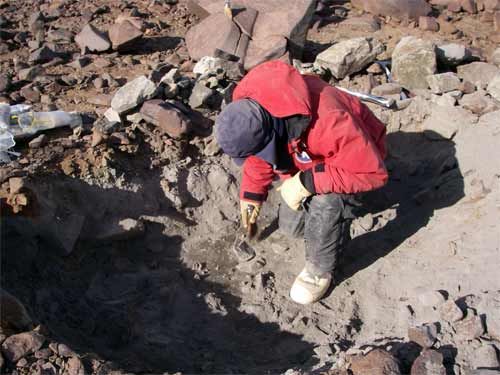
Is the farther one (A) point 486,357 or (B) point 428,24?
(B) point 428,24

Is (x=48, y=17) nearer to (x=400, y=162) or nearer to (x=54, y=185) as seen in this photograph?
(x=54, y=185)

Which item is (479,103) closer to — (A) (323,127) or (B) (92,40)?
(A) (323,127)

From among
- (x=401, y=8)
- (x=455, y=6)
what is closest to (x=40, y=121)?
(x=401, y=8)

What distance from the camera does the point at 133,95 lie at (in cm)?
381

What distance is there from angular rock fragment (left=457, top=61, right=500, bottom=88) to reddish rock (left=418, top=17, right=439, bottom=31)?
1.38 meters

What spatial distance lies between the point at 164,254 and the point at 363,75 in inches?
90.4

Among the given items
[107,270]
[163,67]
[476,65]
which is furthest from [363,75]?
[107,270]

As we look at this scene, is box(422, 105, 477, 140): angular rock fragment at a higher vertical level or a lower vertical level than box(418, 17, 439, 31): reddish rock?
higher

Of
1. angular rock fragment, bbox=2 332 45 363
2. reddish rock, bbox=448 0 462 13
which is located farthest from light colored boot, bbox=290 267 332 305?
Result: reddish rock, bbox=448 0 462 13

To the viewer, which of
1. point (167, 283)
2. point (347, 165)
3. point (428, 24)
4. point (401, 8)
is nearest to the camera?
point (347, 165)

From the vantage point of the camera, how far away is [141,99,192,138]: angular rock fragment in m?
3.74

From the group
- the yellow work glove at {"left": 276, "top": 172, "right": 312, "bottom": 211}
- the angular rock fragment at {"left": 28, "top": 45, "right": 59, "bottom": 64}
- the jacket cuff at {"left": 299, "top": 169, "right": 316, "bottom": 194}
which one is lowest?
the angular rock fragment at {"left": 28, "top": 45, "right": 59, "bottom": 64}

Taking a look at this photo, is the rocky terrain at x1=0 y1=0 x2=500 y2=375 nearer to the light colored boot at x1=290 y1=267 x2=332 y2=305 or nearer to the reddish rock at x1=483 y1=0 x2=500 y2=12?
the light colored boot at x1=290 y1=267 x2=332 y2=305

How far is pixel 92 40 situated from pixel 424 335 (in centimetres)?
379
